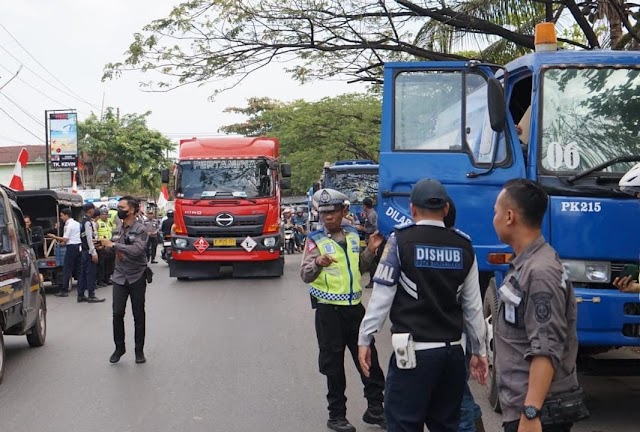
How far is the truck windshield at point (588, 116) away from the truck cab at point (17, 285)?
5.64 metres

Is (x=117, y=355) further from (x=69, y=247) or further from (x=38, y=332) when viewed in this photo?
(x=69, y=247)

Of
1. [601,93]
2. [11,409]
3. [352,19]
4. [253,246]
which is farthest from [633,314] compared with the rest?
[253,246]

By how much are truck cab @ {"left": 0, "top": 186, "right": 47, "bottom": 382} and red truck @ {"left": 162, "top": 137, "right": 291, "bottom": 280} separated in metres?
7.01

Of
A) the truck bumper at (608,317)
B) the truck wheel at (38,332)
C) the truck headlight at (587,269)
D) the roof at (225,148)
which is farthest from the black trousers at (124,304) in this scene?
the roof at (225,148)

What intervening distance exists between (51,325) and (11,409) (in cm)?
522

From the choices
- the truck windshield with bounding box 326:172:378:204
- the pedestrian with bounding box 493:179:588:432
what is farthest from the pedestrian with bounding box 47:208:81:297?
the pedestrian with bounding box 493:179:588:432

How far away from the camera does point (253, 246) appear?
17.3 metres

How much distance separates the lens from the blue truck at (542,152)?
593cm

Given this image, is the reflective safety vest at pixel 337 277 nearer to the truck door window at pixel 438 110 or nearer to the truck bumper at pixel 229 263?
the truck door window at pixel 438 110

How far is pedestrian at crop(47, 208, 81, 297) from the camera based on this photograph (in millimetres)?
15430

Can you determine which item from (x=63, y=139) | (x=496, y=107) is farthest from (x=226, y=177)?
(x=63, y=139)

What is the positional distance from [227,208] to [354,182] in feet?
14.2

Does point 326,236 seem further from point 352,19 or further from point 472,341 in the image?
point 352,19

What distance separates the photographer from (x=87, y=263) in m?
14.9
